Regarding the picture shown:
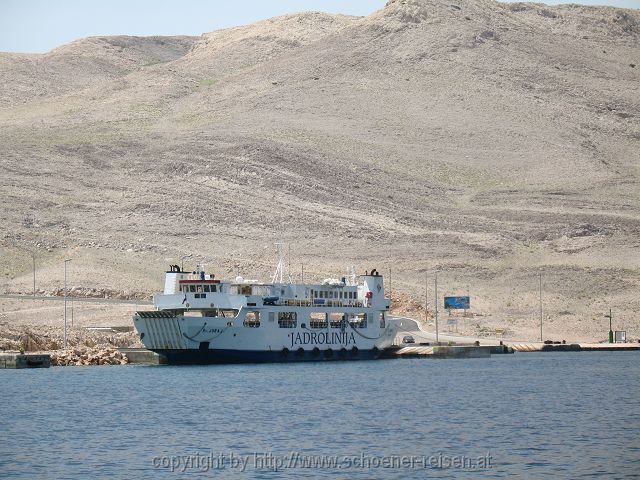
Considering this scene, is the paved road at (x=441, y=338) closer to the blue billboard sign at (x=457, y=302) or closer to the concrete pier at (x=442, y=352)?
the blue billboard sign at (x=457, y=302)

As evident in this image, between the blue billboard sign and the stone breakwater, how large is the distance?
35869mm

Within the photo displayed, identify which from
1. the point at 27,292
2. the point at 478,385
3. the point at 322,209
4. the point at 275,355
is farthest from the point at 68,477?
the point at 322,209

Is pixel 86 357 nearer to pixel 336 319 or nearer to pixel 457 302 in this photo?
pixel 336 319

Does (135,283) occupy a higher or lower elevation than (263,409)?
higher

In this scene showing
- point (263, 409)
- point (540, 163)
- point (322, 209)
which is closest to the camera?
point (263, 409)

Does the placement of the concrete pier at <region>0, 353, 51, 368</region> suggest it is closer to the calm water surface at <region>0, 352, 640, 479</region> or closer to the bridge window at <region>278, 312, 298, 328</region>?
the calm water surface at <region>0, 352, 640, 479</region>

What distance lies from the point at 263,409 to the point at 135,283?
63.0 metres

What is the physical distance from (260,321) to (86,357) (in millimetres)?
11122

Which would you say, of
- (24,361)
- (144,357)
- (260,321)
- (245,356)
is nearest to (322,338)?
(260,321)

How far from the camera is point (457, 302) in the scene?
126 meters

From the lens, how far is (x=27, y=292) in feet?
412

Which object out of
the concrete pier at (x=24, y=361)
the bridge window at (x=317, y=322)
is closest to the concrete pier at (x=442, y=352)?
the bridge window at (x=317, y=322)

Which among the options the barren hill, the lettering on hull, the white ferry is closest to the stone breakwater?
the white ferry

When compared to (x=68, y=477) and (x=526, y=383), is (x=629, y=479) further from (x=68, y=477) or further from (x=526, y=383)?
(x=526, y=383)
